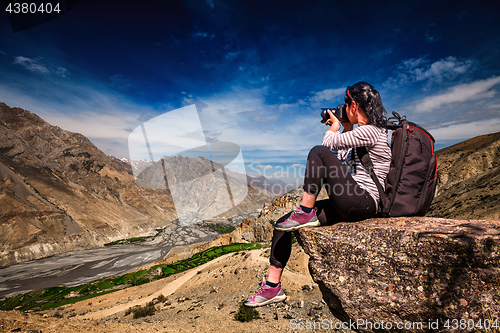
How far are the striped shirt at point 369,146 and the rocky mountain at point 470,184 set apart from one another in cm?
1371

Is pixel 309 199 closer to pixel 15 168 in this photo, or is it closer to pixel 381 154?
pixel 381 154

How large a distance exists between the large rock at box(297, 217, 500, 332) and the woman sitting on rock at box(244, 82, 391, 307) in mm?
285

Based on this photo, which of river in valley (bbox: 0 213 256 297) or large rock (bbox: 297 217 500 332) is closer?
large rock (bbox: 297 217 500 332)

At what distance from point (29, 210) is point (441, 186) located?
96.1 metres

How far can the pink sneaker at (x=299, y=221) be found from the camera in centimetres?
289

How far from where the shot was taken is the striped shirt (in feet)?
8.81

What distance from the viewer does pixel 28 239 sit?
59.3 m

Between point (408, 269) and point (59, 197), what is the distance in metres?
100

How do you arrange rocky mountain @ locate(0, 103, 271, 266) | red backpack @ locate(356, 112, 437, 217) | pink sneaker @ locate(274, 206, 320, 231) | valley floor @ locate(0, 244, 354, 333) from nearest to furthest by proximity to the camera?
red backpack @ locate(356, 112, 437, 217) < pink sneaker @ locate(274, 206, 320, 231) < valley floor @ locate(0, 244, 354, 333) < rocky mountain @ locate(0, 103, 271, 266)

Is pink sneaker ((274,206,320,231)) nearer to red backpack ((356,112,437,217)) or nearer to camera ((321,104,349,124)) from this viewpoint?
red backpack ((356,112,437,217))

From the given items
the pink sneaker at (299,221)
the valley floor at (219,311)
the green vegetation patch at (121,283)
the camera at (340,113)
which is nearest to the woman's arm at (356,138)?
the camera at (340,113)

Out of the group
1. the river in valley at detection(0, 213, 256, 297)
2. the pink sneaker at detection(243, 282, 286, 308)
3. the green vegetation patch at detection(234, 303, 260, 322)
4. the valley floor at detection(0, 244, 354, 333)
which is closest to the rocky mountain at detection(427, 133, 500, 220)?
the valley floor at detection(0, 244, 354, 333)

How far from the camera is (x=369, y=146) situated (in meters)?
2.77

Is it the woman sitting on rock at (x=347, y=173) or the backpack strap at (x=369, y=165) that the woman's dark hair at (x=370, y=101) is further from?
the backpack strap at (x=369, y=165)
